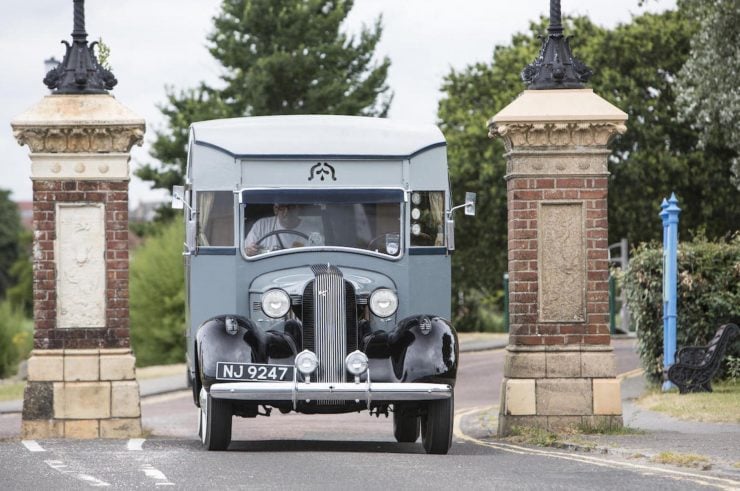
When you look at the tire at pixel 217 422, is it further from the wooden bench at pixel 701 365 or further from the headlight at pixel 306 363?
the wooden bench at pixel 701 365

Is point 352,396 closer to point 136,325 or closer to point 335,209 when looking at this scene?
point 335,209

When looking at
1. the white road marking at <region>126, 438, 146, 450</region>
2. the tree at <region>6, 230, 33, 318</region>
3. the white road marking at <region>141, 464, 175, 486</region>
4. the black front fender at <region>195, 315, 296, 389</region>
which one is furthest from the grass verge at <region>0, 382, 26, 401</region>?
the tree at <region>6, 230, 33, 318</region>

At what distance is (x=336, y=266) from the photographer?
1547 cm

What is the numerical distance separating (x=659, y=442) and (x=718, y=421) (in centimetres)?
313

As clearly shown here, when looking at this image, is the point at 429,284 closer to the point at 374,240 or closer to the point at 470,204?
the point at 374,240

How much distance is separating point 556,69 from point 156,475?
7.06 metres

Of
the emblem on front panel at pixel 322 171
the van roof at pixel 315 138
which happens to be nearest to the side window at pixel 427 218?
the van roof at pixel 315 138

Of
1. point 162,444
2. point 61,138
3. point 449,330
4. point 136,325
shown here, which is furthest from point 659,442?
point 136,325

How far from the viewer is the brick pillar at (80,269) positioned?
17172 mm

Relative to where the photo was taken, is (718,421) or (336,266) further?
(718,421)

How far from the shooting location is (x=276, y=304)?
49.2 feet

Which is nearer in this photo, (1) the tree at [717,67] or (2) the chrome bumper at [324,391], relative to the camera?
(2) the chrome bumper at [324,391]

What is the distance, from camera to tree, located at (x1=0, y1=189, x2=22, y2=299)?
383 ft

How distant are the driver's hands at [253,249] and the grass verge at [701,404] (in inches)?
220
